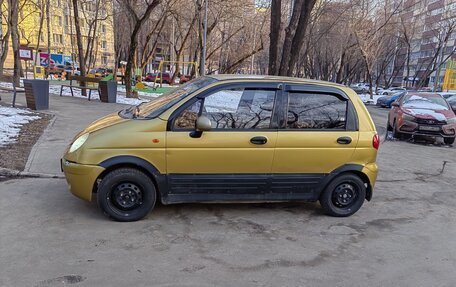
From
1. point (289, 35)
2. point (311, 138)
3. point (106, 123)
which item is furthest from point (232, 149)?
point (289, 35)

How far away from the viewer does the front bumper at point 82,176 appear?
14.8 feet

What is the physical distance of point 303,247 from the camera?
424 centimetres

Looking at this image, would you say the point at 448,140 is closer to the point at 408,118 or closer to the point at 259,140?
the point at 408,118

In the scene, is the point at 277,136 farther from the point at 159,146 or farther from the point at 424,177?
Answer: the point at 424,177

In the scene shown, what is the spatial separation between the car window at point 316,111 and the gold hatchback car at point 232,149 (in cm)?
1

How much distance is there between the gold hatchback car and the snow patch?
4.32 meters

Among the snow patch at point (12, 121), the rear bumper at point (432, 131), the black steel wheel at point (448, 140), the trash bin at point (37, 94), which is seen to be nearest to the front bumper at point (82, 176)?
the snow patch at point (12, 121)

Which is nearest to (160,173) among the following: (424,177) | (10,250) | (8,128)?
(10,250)

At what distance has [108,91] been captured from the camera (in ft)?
57.2

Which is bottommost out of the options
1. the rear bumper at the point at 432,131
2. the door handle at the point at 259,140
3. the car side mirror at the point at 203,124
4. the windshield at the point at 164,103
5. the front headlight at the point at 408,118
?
the rear bumper at the point at 432,131

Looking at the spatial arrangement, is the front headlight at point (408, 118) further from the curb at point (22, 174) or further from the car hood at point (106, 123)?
the curb at point (22, 174)

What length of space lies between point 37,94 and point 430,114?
12.3 metres

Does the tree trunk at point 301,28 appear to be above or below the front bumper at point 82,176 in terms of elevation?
above

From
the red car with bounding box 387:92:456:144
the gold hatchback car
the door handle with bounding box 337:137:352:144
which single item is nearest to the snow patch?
the gold hatchback car
